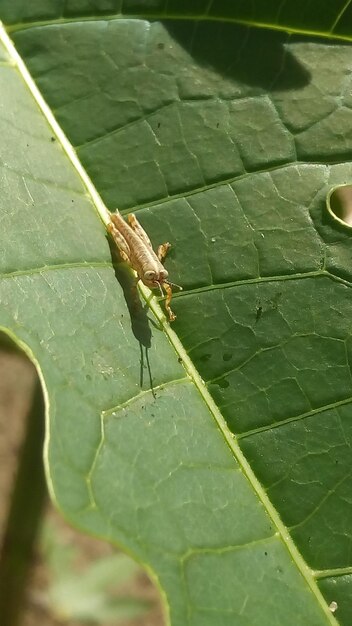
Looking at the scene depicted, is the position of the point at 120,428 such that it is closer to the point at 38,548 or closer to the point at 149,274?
the point at 149,274

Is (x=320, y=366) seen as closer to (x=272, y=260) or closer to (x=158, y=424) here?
(x=272, y=260)

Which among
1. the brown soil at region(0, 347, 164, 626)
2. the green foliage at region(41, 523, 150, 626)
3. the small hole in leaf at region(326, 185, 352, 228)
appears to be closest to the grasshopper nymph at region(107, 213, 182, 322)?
the small hole in leaf at region(326, 185, 352, 228)

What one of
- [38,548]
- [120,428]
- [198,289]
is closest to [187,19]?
[198,289]

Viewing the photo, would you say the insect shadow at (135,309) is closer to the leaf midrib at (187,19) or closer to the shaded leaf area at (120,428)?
the shaded leaf area at (120,428)

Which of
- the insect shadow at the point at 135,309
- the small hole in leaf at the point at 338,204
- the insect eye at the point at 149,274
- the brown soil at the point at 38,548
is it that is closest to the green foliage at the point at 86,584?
the brown soil at the point at 38,548

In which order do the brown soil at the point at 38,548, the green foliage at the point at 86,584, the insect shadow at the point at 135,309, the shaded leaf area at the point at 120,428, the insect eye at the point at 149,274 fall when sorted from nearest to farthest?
1. the shaded leaf area at the point at 120,428
2. the insect shadow at the point at 135,309
3. the insect eye at the point at 149,274
4. the green foliage at the point at 86,584
5. the brown soil at the point at 38,548

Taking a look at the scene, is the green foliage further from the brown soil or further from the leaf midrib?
the leaf midrib

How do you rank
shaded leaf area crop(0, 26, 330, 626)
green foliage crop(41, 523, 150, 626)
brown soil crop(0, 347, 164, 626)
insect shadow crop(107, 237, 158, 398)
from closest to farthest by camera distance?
shaded leaf area crop(0, 26, 330, 626) → insect shadow crop(107, 237, 158, 398) → green foliage crop(41, 523, 150, 626) → brown soil crop(0, 347, 164, 626)
